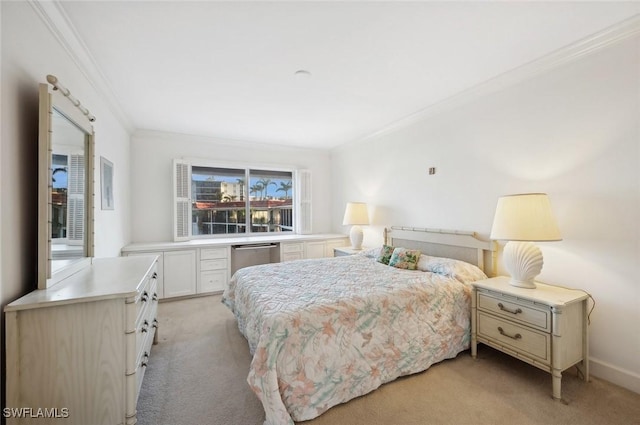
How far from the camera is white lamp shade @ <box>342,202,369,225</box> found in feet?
14.0

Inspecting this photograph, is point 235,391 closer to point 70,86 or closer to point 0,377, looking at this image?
point 0,377

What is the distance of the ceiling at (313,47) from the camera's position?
5.63 ft

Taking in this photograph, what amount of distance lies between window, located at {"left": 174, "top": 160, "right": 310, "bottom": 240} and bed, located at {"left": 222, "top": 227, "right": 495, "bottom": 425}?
2.18 meters

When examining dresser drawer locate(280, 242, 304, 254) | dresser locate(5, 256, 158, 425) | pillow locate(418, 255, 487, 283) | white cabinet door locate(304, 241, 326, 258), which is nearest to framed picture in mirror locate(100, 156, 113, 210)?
dresser locate(5, 256, 158, 425)

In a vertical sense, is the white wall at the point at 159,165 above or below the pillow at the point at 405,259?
above

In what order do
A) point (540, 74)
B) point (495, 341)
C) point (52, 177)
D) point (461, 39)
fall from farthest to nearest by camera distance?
point (540, 74) < point (495, 341) < point (461, 39) < point (52, 177)

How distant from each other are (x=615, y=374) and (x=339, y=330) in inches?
80.0

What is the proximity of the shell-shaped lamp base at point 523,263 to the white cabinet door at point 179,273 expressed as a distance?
3845mm

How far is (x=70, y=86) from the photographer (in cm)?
203

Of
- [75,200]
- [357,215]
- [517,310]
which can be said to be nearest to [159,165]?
[75,200]

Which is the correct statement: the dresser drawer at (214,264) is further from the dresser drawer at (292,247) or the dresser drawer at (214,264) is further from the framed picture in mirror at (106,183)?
the framed picture in mirror at (106,183)

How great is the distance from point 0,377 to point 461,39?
326cm

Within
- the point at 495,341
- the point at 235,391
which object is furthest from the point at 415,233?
the point at 235,391

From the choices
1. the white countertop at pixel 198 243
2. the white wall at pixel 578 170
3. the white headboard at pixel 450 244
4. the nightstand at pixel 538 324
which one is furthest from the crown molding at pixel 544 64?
the white countertop at pixel 198 243
